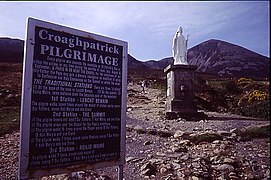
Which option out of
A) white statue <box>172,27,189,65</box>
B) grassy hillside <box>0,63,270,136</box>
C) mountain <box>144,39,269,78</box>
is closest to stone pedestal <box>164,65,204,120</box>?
white statue <box>172,27,189,65</box>

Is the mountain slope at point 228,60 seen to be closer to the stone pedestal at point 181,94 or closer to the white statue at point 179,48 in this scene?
the white statue at point 179,48

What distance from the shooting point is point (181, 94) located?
1448cm

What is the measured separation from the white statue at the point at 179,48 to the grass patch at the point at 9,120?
26.9 ft

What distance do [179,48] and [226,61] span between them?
82192mm

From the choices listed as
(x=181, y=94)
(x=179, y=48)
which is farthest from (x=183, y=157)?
(x=179, y=48)

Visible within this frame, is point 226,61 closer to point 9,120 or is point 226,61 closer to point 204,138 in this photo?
point 9,120

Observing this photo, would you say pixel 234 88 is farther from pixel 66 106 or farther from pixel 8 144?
pixel 66 106

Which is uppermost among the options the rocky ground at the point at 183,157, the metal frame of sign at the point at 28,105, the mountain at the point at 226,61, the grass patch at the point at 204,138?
the mountain at the point at 226,61

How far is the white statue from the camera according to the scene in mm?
15312

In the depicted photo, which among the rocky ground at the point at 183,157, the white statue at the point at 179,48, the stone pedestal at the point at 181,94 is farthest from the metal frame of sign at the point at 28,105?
the white statue at the point at 179,48

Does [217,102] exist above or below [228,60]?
below

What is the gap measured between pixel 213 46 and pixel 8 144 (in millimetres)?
111335

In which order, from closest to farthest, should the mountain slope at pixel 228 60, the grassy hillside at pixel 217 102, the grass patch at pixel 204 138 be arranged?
the grass patch at pixel 204 138 < the grassy hillside at pixel 217 102 < the mountain slope at pixel 228 60

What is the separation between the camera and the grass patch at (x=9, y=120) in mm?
10642
